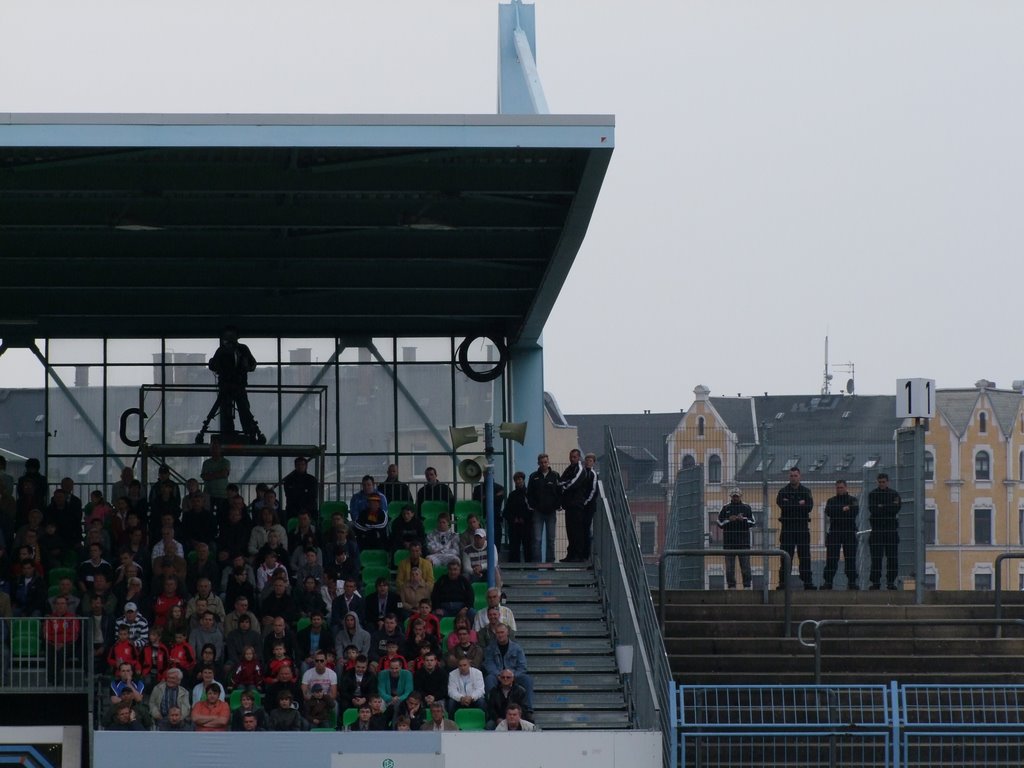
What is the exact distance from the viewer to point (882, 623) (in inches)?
747

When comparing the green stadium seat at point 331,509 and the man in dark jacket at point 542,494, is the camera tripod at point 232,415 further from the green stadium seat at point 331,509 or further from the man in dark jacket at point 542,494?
the man in dark jacket at point 542,494

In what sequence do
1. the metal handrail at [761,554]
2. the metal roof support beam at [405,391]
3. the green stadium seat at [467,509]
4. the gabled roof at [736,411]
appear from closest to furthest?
1. the metal handrail at [761,554]
2. the green stadium seat at [467,509]
3. the metal roof support beam at [405,391]
4. the gabled roof at [736,411]

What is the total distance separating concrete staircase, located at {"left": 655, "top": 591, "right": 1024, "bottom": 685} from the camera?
63.7ft

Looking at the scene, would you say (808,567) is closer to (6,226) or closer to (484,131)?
(484,131)

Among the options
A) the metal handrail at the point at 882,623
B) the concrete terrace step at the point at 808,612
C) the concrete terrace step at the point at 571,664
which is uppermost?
the concrete terrace step at the point at 808,612

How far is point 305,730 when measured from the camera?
1775cm

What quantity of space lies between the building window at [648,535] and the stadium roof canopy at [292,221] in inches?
130

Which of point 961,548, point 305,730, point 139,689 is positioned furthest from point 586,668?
point 961,548

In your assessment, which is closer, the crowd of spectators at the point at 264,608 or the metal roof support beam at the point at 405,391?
the crowd of spectators at the point at 264,608

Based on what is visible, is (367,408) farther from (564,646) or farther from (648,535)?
(564,646)

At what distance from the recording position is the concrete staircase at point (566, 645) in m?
19.1

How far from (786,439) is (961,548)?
48.5ft

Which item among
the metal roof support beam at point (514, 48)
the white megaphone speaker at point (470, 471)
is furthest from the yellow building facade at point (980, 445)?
the white megaphone speaker at point (470, 471)

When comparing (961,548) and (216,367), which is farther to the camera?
(961,548)
